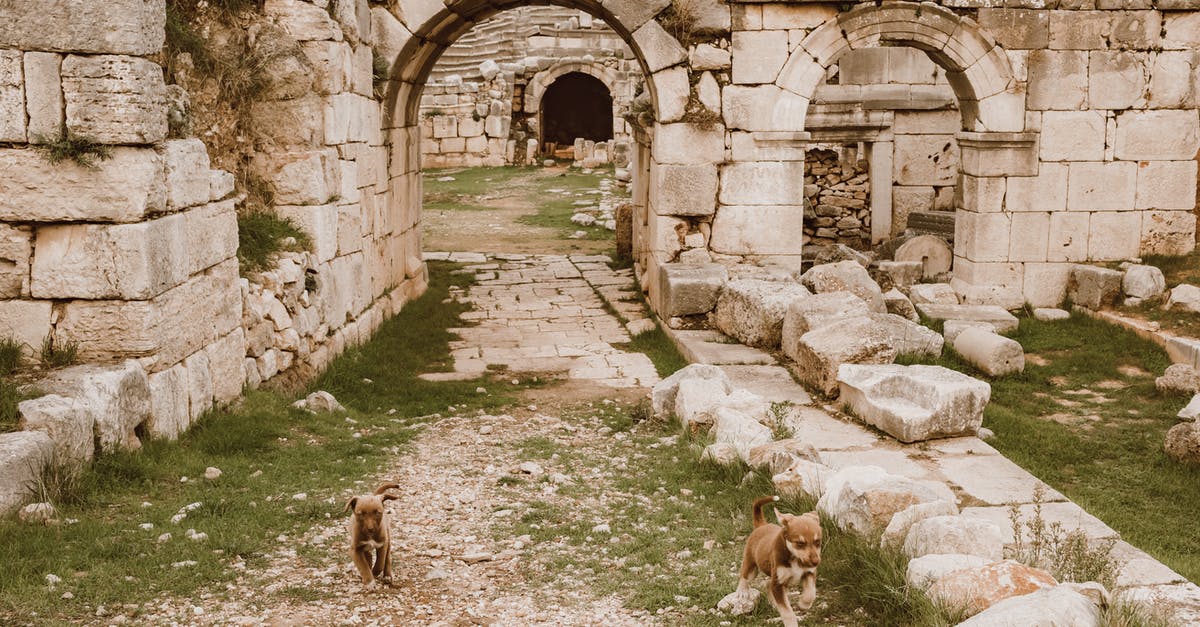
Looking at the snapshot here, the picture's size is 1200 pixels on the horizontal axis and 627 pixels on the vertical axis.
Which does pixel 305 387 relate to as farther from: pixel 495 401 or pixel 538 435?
pixel 538 435

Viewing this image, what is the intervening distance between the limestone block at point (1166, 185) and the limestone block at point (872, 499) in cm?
744

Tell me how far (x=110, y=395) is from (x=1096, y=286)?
891 cm

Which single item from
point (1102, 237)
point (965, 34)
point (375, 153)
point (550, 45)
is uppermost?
point (550, 45)

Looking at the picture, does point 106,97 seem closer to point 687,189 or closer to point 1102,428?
point 687,189

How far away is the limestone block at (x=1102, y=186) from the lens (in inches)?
442

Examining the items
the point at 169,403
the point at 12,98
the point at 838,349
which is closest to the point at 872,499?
the point at 838,349

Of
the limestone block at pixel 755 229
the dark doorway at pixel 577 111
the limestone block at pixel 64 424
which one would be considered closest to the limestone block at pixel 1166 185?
the limestone block at pixel 755 229

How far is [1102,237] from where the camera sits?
37.2 feet

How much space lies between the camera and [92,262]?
591 cm

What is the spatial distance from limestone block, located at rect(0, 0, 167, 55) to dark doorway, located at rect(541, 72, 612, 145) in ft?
84.5

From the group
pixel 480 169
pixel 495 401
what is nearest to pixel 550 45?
pixel 480 169

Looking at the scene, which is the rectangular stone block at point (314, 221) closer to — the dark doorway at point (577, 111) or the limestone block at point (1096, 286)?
the limestone block at point (1096, 286)

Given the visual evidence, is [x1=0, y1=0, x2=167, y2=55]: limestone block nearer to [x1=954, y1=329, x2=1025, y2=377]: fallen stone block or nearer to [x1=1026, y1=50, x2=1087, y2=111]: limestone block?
[x1=954, y1=329, x2=1025, y2=377]: fallen stone block

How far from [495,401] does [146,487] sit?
314 cm
